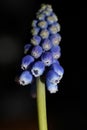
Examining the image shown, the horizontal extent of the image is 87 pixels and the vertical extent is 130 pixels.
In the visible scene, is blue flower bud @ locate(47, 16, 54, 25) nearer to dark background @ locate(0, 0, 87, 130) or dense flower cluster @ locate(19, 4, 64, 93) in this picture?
dense flower cluster @ locate(19, 4, 64, 93)

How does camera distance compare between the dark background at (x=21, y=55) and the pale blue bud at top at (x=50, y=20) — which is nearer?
the pale blue bud at top at (x=50, y=20)

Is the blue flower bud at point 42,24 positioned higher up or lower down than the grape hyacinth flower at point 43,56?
higher up

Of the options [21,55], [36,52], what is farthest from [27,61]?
[21,55]

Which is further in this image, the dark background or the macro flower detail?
the dark background

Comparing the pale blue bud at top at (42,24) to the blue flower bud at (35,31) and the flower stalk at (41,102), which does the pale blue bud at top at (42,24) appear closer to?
the blue flower bud at (35,31)

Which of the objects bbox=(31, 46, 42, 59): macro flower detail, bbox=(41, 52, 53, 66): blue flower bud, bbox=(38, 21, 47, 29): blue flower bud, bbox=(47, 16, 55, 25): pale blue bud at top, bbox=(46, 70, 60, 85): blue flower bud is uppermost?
bbox=(47, 16, 55, 25): pale blue bud at top

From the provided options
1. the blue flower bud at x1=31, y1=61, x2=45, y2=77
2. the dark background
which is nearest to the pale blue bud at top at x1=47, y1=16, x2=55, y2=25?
the blue flower bud at x1=31, y1=61, x2=45, y2=77

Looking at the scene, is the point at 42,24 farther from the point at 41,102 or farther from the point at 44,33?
the point at 41,102

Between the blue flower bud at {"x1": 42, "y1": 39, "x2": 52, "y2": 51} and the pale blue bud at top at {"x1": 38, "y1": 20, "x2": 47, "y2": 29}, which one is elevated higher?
the pale blue bud at top at {"x1": 38, "y1": 20, "x2": 47, "y2": 29}

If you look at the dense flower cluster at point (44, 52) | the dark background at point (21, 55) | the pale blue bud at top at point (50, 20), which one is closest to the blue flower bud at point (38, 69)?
the dense flower cluster at point (44, 52)
